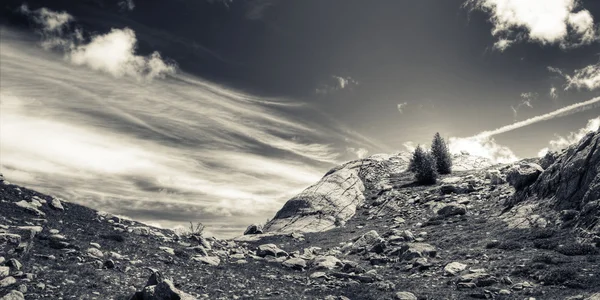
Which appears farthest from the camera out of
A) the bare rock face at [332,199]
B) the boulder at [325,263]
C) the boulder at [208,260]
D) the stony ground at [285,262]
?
the bare rock face at [332,199]

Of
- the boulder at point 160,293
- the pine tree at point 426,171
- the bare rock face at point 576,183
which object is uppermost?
the pine tree at point 426,171

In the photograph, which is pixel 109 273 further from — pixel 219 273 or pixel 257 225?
pixel 257 225

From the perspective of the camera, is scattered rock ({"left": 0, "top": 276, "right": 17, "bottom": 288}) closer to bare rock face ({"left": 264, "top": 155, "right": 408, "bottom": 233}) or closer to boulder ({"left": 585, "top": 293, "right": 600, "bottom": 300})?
boulder ({"left": 585, "top": 293, "right": 600, "bottom": 300})

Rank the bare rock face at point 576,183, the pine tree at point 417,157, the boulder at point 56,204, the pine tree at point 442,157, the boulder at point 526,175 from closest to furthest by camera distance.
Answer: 1. the boulder at point 56,204
2. the bare rock face at point 576,183
3. the boulder at point 526,175
4. the pine tree at point 417,157
5. the pine tree at point 442,157

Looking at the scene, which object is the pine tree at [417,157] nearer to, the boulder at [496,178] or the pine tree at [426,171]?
the pine tree at [426,171]

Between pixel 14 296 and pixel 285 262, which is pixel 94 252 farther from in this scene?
pixel 285 262

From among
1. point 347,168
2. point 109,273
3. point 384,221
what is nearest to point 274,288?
point 109,273

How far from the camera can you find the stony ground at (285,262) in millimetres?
13758

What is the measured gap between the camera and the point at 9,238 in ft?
46.9

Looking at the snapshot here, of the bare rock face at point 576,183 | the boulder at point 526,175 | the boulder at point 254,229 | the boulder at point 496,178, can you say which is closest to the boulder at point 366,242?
the bare rock face at point 576,183

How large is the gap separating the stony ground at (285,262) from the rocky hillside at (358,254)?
8 cm

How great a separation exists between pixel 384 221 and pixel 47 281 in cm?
3550

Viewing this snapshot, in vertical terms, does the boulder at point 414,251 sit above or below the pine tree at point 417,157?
below

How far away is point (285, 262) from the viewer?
24.7 meters
